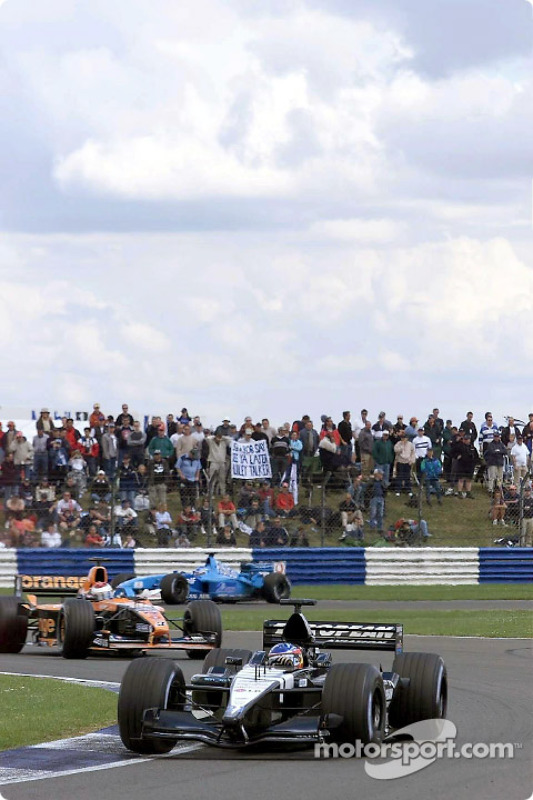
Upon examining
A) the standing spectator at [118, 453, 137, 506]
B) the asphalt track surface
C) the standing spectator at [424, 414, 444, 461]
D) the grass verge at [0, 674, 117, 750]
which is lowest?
the grass verge at [0, 674, 117, 750]

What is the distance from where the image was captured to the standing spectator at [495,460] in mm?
27344

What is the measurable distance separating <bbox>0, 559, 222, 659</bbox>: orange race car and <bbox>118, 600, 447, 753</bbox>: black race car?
17.0ft

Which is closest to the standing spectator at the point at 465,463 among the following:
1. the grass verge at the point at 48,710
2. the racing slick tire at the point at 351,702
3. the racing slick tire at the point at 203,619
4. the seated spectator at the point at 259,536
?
the seated spectator at the point at 259,536

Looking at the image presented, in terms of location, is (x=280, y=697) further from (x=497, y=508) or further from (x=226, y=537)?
(x=497, y=508)

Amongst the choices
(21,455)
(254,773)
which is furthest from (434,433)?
(254,773)

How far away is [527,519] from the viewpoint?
27.3 m

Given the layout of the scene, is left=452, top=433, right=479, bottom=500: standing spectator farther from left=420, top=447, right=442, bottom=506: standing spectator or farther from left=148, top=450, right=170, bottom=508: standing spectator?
left=148, top=450, right=170, bottom=508: standing spectator

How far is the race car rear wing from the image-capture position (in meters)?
10.0

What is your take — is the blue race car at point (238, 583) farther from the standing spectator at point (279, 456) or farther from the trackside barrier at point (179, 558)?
the standing spectator at point (279, 456)

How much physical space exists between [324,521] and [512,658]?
36.7ft

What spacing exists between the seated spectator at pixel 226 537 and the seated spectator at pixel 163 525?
103 centimetres

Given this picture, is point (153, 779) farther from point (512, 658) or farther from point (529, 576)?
point (529, 576)

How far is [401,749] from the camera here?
8891 mm

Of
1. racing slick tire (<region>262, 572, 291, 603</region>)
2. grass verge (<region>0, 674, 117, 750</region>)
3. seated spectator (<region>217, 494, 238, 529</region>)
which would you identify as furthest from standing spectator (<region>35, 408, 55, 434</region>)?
grass verge (<region>0, 674, 117, 750</region>)
